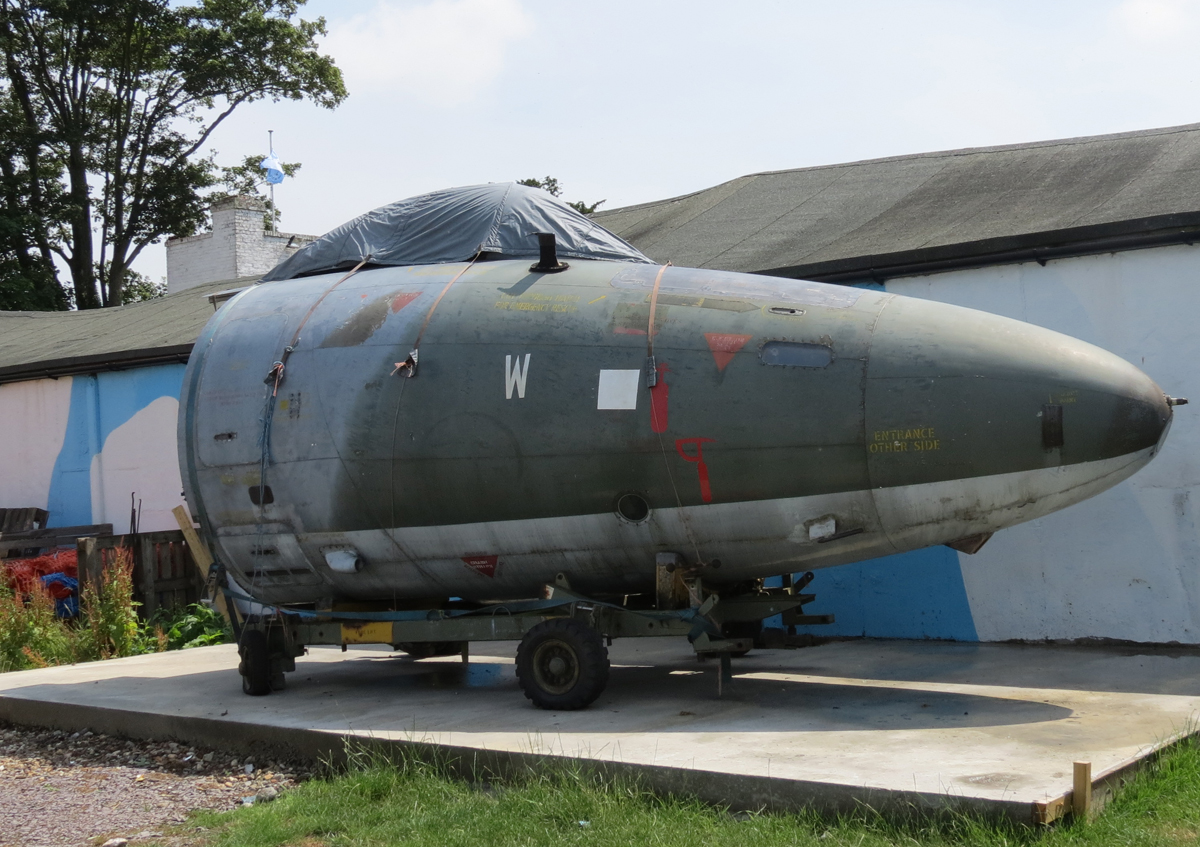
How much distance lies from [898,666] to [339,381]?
4619 mm

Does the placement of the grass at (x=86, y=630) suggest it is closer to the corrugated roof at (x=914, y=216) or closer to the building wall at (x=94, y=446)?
the building wall at (x=94, y=446)

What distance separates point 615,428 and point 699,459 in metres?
0.57

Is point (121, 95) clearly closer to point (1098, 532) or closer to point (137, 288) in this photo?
point (137, 288)

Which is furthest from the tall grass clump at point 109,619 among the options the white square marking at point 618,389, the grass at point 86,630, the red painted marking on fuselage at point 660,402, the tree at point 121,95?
the tree at point 121,95

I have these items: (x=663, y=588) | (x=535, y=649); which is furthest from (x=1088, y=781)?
(x=535, y=649)

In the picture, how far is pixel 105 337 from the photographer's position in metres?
17.9

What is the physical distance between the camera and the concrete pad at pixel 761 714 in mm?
5223

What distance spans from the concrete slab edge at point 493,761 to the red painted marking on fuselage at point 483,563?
139cm

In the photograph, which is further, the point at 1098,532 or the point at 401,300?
the point at 1098,532

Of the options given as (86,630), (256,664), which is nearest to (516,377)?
(256,664)

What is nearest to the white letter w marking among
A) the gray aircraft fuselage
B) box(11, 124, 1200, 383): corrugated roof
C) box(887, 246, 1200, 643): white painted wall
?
the gray aircraft fuselage

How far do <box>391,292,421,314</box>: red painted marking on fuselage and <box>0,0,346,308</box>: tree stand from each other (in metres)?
30.8

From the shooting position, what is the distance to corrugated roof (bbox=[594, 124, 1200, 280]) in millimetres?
9047

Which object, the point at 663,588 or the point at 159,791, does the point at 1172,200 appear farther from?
the point at 159,791
